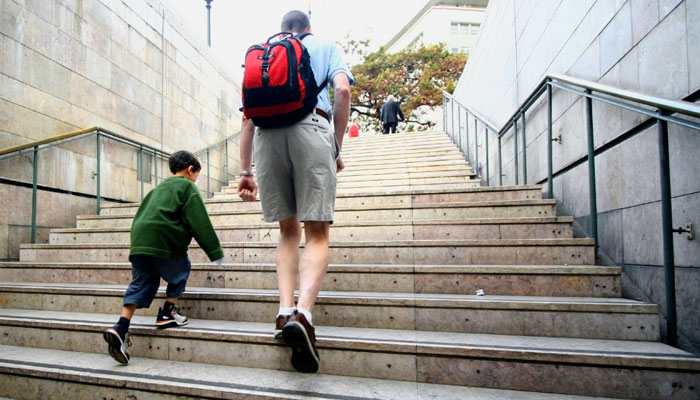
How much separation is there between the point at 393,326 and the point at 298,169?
99cm

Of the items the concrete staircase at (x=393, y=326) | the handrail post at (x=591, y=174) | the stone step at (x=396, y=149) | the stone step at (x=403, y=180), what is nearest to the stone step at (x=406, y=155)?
the stone step at (x=396, y=149)

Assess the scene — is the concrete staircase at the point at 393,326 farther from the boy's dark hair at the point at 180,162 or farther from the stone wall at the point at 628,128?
the boy's dark hair at the point at 180,162

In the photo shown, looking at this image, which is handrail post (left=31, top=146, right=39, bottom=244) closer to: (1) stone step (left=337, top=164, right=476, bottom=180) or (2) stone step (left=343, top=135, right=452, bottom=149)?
(1) stone step (left=337, top=164, right=476, bottom=180)

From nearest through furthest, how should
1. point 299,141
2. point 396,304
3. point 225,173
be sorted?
point 299,141, point 396,304, point 225,173

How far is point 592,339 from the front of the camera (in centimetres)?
203

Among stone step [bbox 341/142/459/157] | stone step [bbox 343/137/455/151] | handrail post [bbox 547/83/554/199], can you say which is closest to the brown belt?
handrail post [bbox 547/83/554/199]

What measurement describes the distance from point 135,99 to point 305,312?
17.8ft

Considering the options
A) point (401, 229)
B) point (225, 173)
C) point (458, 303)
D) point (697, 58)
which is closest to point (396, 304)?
point (458, 303)

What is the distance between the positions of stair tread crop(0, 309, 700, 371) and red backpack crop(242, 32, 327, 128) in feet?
3.47

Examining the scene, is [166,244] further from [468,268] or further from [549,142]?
[549,142]

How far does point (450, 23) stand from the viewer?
1323 inches

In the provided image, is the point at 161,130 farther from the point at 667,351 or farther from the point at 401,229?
the point at 667,351

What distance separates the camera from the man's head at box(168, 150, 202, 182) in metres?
2.63

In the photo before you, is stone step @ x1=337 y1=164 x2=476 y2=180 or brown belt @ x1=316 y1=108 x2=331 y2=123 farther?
stone step @ x1=337 y1=164 x2=476 y2=180
